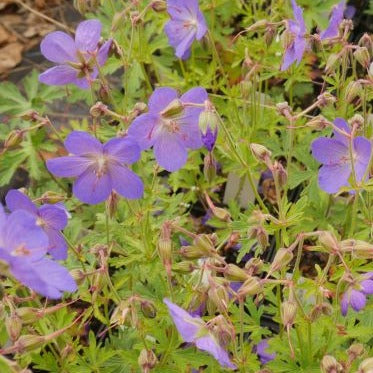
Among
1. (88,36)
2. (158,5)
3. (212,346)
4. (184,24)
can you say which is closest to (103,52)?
(88,36)

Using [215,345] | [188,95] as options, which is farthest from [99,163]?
[215,345]

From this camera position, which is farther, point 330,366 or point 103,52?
point 103,52

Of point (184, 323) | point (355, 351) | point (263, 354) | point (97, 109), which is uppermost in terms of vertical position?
point (97, 109)

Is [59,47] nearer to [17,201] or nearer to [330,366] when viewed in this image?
A: [17,201]

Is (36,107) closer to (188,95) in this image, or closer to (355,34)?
(188,95)

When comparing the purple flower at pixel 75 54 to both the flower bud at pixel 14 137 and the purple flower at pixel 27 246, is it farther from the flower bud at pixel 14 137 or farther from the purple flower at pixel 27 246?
the purple flower at pixel 27 246

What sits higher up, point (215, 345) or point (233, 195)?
point (215, 345)
